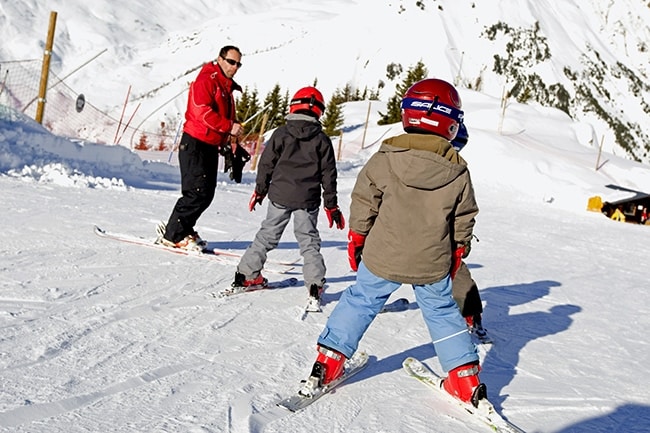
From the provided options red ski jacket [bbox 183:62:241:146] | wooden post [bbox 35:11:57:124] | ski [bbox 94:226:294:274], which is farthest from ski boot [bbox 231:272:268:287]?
wooden post [bbox 35:11:57:124]

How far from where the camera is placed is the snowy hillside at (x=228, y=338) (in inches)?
103

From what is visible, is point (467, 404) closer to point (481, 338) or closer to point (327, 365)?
point (327, 365)

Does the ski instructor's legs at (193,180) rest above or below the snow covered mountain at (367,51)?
below

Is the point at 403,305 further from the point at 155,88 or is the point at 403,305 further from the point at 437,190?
the point at 155,88

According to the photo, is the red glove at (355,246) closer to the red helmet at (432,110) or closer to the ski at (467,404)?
the red helmet at (432,110)

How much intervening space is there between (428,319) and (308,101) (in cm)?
200

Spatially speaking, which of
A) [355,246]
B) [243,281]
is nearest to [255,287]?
[243,281]

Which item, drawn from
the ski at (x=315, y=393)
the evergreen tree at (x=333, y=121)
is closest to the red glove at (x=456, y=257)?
the ski at (x=315, y=393)

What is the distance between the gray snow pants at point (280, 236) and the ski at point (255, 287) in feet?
0.35

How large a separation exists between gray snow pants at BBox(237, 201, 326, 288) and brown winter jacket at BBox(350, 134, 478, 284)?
162 cm

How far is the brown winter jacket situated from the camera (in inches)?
114

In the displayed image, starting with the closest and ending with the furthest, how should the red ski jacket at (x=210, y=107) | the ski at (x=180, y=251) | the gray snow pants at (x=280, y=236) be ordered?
1. the gray snow pants at (x=280, y=236)
2. the red ski jacket at (x=210, y=107)
3. the ski at (x=180, y=251)

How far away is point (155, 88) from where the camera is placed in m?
126

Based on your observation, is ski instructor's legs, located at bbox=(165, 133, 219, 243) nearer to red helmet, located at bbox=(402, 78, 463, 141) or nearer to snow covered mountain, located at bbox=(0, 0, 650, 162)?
red helmet, located at bbox=(402, 78, 463, 141)
